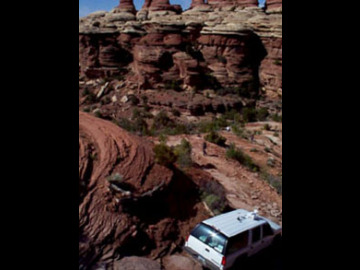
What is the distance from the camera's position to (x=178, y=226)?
6852 millimetres

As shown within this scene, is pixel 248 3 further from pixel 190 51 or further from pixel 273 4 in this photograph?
pixel 190 51

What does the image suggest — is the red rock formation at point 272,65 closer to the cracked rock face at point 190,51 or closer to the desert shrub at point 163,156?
the cracked rock face at point 190,51

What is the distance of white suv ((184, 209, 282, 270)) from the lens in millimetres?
5164

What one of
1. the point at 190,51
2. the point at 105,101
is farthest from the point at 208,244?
the point at 190,51

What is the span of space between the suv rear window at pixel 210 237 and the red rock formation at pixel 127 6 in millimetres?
38295

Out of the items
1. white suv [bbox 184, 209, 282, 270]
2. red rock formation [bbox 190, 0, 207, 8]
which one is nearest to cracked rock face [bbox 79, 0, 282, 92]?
red rock formation [bbox 190, 0, 207, 8]

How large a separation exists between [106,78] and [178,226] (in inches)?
953

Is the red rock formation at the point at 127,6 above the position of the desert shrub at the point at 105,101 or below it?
above

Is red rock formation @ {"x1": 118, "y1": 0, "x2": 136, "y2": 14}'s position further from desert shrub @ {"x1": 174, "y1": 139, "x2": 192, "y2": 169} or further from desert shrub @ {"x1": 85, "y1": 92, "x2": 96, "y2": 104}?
desert shrub @ {"x1": 174, "y1": 139, "x2": 192, "y2": 169}

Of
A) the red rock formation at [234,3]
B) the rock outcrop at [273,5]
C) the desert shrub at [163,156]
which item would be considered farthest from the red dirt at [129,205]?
the red rock formation at [234,3]

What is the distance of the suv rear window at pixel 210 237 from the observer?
5.18 metres

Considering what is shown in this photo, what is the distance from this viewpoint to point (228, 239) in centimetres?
516
